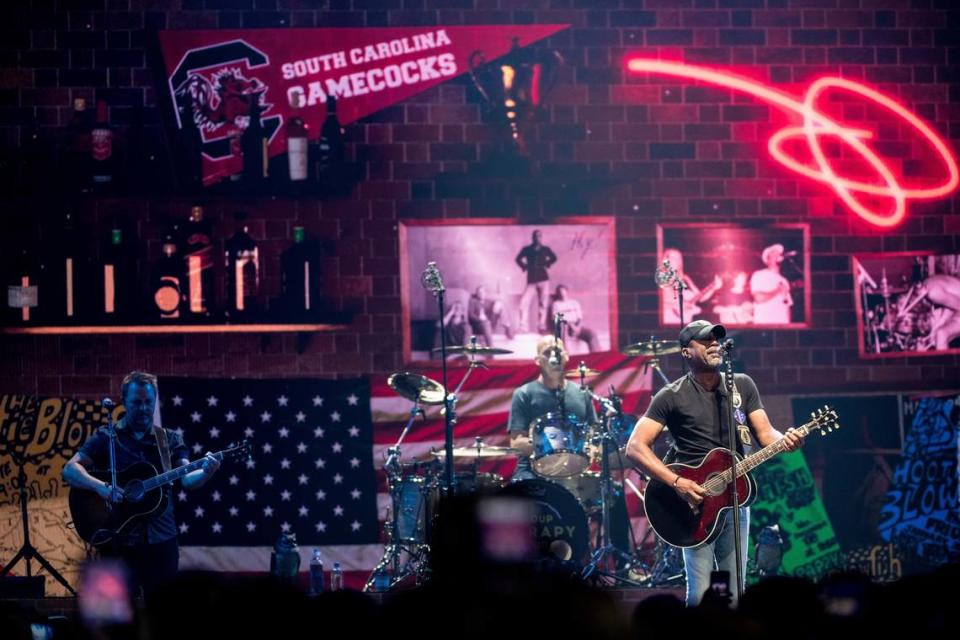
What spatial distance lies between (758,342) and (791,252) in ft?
2.44

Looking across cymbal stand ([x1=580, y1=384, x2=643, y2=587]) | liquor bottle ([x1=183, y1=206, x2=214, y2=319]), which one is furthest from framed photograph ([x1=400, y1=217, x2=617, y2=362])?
liquor bottle ([x1=183, y1=206, x2=214, y2=319])

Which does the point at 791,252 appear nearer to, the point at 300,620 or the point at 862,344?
the point at 862,344

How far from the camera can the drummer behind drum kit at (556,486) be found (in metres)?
8.30

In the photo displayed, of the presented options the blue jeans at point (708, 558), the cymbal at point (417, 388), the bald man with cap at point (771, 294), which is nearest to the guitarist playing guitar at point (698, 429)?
the blue jeans at point (708, 558)

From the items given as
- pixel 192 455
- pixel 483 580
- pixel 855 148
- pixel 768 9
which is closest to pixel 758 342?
pixel 855 148

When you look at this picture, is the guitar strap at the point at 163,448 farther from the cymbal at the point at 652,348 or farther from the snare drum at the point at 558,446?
the cymbal at the point at 652,348

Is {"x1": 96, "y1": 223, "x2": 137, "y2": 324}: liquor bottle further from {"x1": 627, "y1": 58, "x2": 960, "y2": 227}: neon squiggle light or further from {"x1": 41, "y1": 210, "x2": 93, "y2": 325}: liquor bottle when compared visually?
{"x1": 627, "y1": 58, "x2": 960, "y2": 227}: neon squiggle light

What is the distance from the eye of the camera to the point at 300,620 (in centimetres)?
264

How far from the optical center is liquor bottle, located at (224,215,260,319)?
9391 mm

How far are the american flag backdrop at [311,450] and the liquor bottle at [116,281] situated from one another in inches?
24.6

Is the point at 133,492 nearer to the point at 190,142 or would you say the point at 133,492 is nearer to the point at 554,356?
the point at 554,356

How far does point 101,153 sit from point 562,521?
4377 millimetres

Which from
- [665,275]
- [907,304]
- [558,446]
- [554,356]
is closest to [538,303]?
[554,356]

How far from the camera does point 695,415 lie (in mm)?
6477
